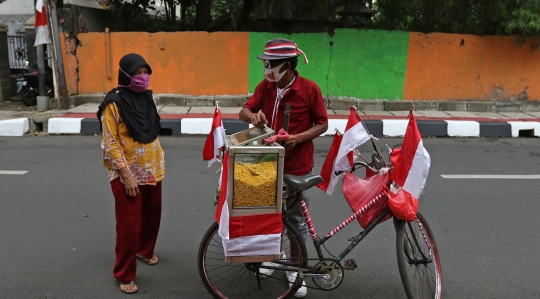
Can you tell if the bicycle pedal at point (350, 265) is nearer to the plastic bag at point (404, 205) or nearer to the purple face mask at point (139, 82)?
the plastic bag at point (404, 205)

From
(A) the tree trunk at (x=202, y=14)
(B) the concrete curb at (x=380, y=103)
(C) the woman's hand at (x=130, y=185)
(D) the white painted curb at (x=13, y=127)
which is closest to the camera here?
(C) the woman's hand at (x=130, y=185)

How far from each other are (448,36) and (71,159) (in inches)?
282

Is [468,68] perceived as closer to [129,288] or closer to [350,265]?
[350,265]

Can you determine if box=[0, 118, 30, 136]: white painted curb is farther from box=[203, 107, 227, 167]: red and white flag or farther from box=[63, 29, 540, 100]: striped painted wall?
box=[203, 107, 227, 167]: red and white flag

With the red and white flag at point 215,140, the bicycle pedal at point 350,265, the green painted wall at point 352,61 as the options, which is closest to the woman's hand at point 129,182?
the red and white flag at point 215,140

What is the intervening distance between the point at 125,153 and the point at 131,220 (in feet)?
1.37

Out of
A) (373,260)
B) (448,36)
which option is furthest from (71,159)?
(448,36)

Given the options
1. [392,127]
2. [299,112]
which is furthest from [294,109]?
[392,127]

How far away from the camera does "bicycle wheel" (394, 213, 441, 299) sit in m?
2.97

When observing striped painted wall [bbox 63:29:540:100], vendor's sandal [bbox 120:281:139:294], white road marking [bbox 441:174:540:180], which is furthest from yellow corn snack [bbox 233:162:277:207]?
striped painted wall [bbox 63:29:540:100]

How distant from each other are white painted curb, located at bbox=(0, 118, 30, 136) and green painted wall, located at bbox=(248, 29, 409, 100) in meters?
4.13

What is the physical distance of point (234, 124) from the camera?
28.1 ft

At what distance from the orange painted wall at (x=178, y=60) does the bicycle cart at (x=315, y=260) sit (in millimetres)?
7270

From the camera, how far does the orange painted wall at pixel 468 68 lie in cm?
1008
